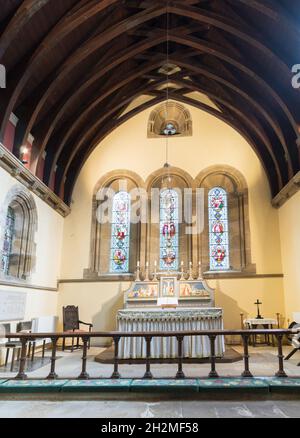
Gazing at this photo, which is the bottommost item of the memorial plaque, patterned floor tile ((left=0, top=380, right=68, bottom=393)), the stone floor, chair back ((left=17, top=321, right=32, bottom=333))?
the stone floor

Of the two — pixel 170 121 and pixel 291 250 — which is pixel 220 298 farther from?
pixel 170 121

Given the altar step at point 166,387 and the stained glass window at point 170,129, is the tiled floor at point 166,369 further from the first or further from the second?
the stained glass window at point 170,129

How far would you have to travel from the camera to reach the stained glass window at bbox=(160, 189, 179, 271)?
10273mm

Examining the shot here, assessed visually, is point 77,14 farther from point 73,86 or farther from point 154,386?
point 154,386

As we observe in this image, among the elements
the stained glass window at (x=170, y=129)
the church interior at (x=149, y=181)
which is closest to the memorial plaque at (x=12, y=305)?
the church interior at (x=149, y=181)

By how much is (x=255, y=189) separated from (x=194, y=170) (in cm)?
187

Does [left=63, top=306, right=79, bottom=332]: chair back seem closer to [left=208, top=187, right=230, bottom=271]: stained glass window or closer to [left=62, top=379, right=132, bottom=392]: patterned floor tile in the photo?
[left=208, top=187, right=230, bottom=271]: stained glass window

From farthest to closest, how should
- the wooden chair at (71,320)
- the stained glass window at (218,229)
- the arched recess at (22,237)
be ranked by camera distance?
the stained glass window at (218,229), the wooden chair at (71,320), the arched recess at (22,237)

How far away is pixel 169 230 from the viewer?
1052 centimetres

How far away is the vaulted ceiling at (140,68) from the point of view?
271 inches

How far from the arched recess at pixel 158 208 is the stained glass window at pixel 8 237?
375cm

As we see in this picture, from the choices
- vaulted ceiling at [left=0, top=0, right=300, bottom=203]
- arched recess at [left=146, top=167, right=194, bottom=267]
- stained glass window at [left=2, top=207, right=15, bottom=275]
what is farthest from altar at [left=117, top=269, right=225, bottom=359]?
vaulted ceiling at [left=0, top=0, right=300, bottom=203]

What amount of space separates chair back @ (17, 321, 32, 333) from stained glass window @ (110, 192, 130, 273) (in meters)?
3.09

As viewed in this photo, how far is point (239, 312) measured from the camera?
9.65 metres
